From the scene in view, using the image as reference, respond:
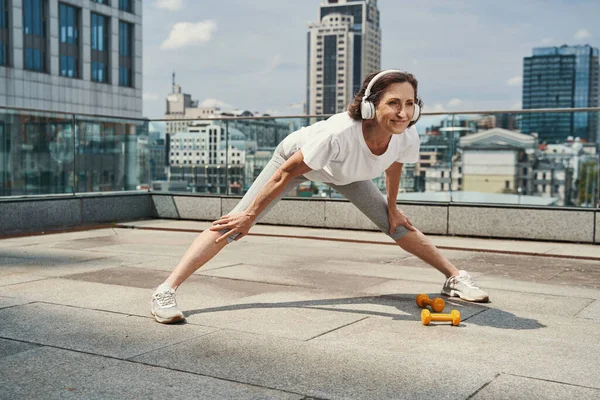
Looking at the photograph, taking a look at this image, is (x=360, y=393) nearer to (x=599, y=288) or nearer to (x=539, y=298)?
(x=539, y=298)

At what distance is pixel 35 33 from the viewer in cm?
6106

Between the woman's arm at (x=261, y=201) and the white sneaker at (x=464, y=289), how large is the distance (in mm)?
1715

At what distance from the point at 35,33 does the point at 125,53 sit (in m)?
12.0

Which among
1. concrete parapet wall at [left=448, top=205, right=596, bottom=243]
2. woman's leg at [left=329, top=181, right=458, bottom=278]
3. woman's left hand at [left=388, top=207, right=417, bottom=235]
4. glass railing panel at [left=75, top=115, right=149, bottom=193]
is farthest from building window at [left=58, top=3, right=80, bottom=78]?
woman's left hand at [left=388, top=207, right=417, bottom=235]

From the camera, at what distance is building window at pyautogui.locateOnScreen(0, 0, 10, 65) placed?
189 ft

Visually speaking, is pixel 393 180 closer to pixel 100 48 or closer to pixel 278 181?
pixel 278 181

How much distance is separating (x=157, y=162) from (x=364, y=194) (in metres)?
8.33

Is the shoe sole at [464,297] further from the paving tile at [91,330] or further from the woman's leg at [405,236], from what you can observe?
the paving tile at [91,330]

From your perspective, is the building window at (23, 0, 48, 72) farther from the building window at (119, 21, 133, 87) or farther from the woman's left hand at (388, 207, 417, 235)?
the woman's left hand at (388, 207, 417, 235)

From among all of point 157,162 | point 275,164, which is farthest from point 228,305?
point 157,162

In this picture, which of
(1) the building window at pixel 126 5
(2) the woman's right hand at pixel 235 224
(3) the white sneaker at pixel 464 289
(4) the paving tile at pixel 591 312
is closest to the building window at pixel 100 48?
(1) the building window at pixel 126 5

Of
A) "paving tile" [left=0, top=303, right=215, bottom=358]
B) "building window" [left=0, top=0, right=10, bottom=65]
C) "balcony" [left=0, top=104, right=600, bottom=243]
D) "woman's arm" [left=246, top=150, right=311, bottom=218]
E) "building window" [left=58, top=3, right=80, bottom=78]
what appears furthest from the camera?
"building window" [left=58, top=3, right=80, bottom=78]

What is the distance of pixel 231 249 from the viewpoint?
29.8 ft

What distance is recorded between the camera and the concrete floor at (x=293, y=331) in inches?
137
